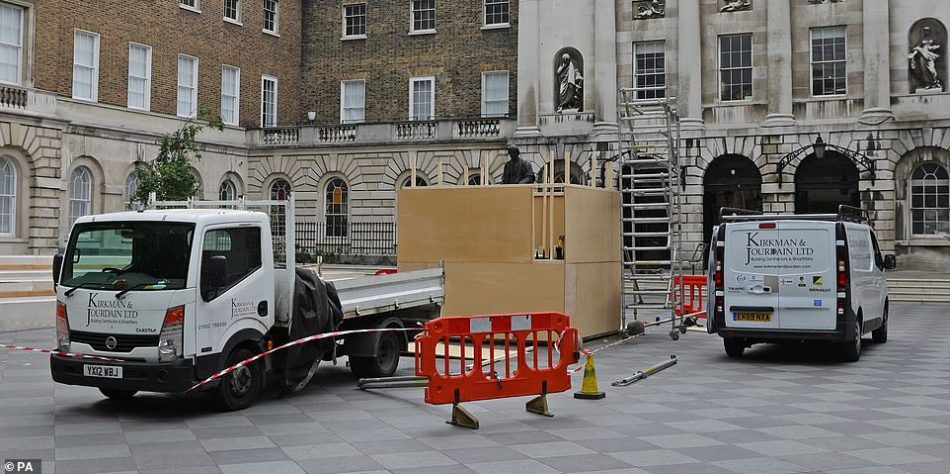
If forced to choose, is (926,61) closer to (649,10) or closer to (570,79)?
(649,10)

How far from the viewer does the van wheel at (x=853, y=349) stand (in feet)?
47.4

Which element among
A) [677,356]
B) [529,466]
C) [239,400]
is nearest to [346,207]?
[677,356]

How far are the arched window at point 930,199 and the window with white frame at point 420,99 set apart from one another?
62.6 ft

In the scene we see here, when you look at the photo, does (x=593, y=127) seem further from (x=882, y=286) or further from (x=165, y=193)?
(x=882, y=286)

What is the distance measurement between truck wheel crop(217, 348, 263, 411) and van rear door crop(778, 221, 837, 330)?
8.15 meters

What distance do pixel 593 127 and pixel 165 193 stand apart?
15556mm

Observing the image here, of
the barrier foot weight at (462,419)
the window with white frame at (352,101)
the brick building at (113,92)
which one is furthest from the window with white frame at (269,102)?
the barrier foot weight at (462,419)

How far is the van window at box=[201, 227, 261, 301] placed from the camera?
972 centimetres

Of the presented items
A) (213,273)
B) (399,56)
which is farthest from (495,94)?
(213,273)

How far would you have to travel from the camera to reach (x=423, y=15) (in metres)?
40.1

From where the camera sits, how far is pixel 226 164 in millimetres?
38812

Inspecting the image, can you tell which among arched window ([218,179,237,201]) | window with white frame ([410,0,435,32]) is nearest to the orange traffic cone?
arched window ([218,179,237,201])

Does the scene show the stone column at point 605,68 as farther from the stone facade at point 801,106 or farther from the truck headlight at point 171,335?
the truck headlight at point 171,335

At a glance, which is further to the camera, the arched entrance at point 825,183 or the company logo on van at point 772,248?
the arched entrance at point 825,183
